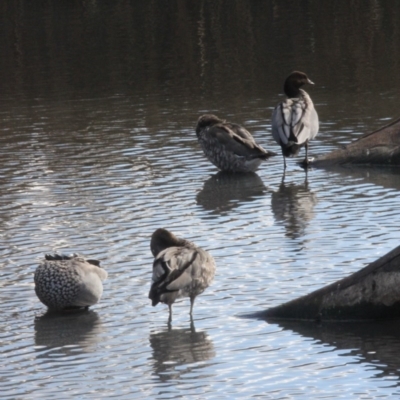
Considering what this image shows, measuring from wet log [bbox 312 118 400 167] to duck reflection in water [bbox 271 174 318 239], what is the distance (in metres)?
0.87

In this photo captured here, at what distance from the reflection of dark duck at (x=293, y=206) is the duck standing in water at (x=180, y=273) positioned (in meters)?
2.15

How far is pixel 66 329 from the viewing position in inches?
340

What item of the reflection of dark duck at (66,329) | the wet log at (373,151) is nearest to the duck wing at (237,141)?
the wet log at (373,151)

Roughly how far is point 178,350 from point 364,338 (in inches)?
46.7

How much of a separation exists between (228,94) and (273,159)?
15.0 ft

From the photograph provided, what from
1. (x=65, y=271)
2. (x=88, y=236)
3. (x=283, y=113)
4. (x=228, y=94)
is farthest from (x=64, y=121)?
(x=65, y=271)

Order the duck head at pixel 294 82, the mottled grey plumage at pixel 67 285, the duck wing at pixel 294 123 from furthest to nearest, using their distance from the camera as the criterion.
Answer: the duck head at pixel 294 82, the duck wing at pixel 294 123, the mottled grey plumage at pixel 67 285

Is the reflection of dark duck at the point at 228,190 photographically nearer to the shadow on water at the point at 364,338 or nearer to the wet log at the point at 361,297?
the wet log at the point at 361,297

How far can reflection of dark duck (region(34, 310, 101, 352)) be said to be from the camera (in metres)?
8.26

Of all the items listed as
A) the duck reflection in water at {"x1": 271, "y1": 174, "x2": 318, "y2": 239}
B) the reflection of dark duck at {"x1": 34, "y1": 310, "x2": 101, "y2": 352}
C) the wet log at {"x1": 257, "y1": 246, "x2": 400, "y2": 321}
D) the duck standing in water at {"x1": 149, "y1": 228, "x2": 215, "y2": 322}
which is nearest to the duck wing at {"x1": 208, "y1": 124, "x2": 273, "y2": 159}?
the duck reflection in water at {"x1": 271, "y1": 174, "x2": 318, "y2": 239}

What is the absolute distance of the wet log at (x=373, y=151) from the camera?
553 inches

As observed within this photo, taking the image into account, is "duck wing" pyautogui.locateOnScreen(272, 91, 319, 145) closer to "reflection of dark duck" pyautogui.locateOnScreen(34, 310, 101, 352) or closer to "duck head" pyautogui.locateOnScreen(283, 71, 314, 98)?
"duck head" pyautogui.locateOnScreen(283, 71, 314, 98)

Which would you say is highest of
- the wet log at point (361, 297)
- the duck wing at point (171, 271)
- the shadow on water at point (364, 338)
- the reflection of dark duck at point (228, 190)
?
the duck wing at point (171, 271)

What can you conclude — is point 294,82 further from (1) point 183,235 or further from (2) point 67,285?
(2) point 67,285
